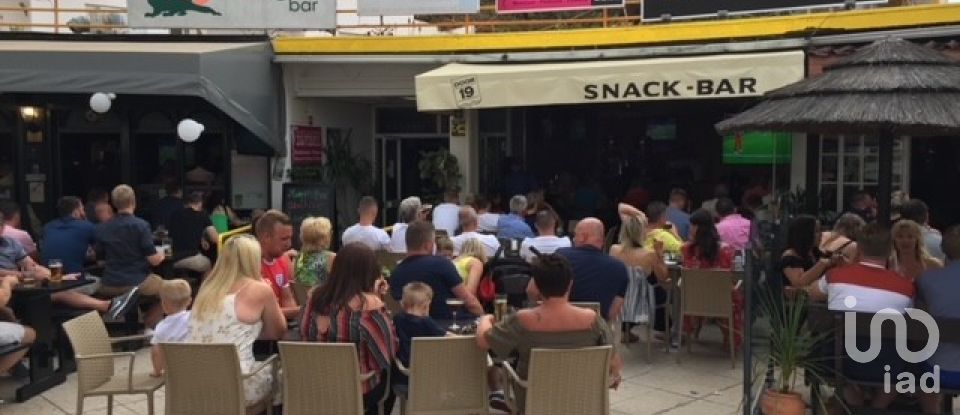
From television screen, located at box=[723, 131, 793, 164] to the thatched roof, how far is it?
6.05m

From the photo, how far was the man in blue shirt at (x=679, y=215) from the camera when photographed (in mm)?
9406

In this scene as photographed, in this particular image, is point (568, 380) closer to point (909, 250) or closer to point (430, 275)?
point (430, 275)

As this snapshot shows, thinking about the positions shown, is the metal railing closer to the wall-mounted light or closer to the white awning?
the wall-mounted light

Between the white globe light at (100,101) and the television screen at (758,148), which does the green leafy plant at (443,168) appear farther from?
the white globe light at (100,101)

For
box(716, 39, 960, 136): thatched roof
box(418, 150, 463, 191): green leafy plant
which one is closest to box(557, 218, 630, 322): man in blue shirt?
box(716, 39, 960, 136): thatched roof

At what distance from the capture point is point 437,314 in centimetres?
581

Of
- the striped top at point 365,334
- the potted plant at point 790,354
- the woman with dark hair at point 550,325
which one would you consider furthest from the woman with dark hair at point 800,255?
the striped top at point 365,334

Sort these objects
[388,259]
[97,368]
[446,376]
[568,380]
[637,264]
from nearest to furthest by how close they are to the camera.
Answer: [568,380]
[446,376]
[97,368]
[637,264]
[388,259]

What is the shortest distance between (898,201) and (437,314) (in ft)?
19.1

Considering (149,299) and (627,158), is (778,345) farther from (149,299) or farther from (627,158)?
(627,158)

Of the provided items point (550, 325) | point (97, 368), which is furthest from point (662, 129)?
point (97, 368)

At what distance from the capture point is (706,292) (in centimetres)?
712

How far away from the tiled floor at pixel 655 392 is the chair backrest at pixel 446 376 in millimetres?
1444

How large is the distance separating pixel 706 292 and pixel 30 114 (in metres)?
10.2
